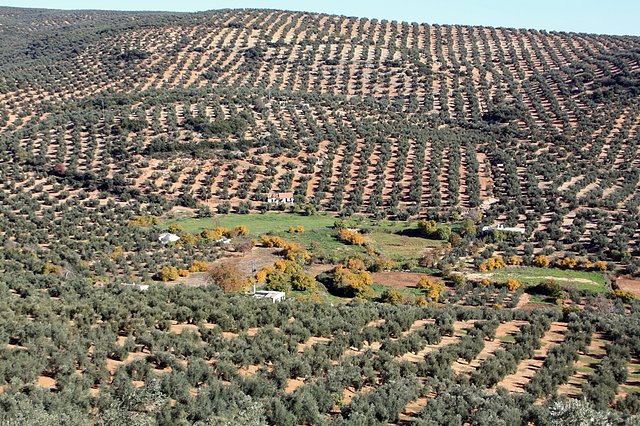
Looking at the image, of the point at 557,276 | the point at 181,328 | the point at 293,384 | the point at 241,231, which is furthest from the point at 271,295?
the point at 557,276

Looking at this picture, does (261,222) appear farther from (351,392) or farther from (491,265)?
(351,392)

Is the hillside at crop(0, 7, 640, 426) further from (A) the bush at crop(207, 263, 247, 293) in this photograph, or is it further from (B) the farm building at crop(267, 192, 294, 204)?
(B) the farm building at crop(267, 192, 294, 204)

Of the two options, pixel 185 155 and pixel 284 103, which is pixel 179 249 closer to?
pixel 185 155

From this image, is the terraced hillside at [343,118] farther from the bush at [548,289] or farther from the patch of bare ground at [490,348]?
the patch of bare ground at [490,348]

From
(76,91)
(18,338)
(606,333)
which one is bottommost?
(76,91)

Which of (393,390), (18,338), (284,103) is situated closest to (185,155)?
(284,103)

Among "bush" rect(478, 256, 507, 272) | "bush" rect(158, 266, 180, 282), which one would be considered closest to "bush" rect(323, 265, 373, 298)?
"bush" rect(478, 256, 507, 272)
